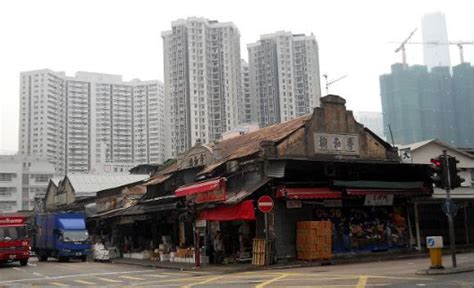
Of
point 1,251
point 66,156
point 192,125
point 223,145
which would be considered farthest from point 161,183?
point 66,156

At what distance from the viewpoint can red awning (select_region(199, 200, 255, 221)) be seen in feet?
76.2

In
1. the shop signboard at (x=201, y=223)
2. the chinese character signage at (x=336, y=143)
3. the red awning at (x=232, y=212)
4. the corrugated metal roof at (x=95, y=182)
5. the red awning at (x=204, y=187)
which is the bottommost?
the shop signboard at (x=201, y=223)

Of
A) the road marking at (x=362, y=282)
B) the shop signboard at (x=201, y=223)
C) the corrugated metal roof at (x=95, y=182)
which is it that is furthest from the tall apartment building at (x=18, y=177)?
the road marking at (x=362, y=282)

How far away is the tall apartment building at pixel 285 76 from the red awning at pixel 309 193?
38.3 metres

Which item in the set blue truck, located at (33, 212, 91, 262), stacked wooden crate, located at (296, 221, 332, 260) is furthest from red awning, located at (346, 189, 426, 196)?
blue truck, located at (33, 212, 91, 262)

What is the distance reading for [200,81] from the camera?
6956 centimetres

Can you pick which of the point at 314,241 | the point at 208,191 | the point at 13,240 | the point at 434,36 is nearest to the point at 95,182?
the point at 13,240

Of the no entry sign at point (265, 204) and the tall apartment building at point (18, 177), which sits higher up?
the tall apartment building at point (18, 177)

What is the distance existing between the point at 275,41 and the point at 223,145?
116 ft

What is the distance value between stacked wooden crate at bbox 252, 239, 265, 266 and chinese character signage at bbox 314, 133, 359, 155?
576 cm

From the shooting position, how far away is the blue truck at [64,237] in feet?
116

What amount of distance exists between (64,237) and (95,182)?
2345 cm

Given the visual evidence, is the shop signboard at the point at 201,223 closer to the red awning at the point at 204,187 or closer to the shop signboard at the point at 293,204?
the red awning at the point at 204,187

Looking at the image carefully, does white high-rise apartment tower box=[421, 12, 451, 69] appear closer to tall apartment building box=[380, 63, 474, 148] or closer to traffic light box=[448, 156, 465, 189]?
tall apartment building box=[380, 63, 474, 148]
